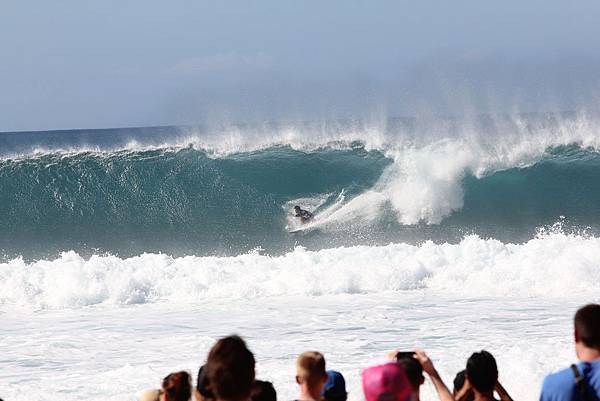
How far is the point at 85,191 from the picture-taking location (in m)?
23.8

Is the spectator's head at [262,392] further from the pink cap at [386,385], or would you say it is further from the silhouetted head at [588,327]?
the silhouetted head at [588,327]

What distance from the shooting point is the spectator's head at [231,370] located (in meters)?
2.93

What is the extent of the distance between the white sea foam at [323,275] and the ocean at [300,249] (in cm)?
4

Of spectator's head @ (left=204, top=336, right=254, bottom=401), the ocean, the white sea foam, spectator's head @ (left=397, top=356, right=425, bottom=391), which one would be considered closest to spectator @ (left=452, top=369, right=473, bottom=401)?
spectator's head @ (left=397, top=356, right=425, bottom=391)

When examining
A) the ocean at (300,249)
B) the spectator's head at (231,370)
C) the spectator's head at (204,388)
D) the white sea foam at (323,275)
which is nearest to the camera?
the spectator's head at (231,370)

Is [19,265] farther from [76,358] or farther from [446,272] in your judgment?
[446,272]

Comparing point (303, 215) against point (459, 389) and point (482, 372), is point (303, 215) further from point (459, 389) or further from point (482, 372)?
point (482, 372)

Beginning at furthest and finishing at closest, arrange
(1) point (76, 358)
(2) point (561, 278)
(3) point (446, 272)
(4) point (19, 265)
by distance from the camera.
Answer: (4) point (19, 265) → (3) point (446, 272) → (2) point (561, 278) → (1) point (76, 358)

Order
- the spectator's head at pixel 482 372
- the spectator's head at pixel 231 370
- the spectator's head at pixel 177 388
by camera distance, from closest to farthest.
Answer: the spectator's head at pixel 231 370 → the spectator's head at pixel 177 388 → the spectator's head at pixel 482 372

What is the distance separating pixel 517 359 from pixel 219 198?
1551 cm

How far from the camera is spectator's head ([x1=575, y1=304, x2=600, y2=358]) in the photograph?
10.5ft

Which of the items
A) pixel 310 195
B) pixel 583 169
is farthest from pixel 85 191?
pixel 583 169

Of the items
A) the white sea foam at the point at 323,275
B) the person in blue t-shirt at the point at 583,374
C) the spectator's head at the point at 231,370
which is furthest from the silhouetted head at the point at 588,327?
the white sea foam at the point at 323,275

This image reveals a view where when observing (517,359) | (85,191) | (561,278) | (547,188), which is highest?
(85,191)
